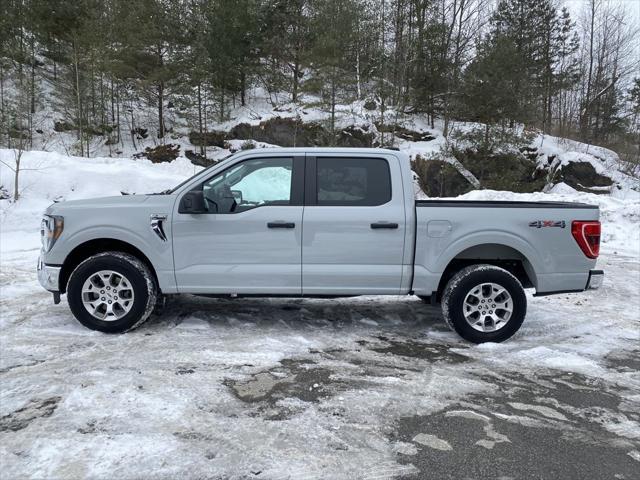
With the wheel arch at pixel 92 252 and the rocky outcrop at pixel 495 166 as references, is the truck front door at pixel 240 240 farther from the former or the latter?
the rocky outcrop at pixel 495 166

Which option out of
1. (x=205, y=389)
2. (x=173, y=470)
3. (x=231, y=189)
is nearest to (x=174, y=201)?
(x=231, y=189)

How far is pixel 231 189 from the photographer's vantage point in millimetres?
4988

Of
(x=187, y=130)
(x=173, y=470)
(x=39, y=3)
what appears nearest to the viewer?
(x=173, y=470)

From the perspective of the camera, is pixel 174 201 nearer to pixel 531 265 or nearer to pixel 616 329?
pixel 531 265

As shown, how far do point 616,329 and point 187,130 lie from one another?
1102 inches

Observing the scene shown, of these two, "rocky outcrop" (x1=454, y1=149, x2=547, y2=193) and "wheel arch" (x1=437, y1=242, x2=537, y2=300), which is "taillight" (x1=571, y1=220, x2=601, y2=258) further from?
"rocky outcrop" (x1=454, y1=149, x2=547, y2=193)

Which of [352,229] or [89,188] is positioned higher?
[89,188]

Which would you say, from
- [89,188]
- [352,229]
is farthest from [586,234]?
[89,188]

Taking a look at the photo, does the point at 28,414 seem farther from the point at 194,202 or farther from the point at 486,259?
the point at 486,259

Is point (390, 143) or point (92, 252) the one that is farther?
point (390, 143)

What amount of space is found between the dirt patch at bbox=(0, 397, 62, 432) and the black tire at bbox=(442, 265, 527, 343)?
11.6ft

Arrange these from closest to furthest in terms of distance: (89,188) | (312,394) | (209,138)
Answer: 1. (312,394)
2. (89,188)
3. (209,138)

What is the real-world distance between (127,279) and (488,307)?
364 centimetres

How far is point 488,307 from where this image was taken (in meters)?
4.94
